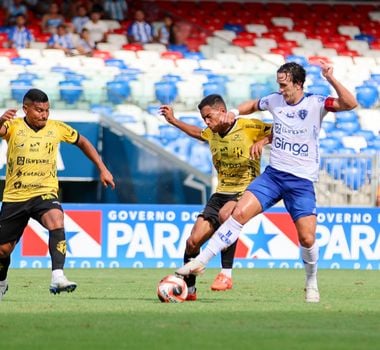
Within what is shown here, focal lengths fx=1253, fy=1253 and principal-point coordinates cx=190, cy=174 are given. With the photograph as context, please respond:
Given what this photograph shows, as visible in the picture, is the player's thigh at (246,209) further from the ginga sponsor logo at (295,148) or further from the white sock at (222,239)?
the ginga sponsor logo at (295,148)

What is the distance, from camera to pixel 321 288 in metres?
15.0

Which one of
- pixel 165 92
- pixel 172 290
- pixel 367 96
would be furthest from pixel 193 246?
Answer: pixel 367 96

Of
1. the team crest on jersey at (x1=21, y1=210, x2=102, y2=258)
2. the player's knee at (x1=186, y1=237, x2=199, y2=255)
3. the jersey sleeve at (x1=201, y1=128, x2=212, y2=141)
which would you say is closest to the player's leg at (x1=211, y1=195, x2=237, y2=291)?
the player's knee at (x1=186, y1=237, x2=199, y2=255)

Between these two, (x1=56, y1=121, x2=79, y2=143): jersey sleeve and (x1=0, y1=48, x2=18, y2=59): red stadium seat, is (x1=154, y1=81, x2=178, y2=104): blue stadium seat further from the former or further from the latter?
(x1=56, y1=121, x2=79, y2=143): jersey sleeve

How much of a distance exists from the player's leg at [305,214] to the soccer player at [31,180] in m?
1.87

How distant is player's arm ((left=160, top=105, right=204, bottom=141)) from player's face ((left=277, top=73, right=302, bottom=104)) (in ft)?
4.64

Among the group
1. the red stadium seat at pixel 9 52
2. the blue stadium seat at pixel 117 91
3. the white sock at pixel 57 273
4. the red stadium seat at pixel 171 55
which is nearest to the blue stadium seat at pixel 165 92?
the blue stadium seat at pixel 117 91

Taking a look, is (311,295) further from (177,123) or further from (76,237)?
(76,237)

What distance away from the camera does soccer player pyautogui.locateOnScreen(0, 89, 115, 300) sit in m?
12.3

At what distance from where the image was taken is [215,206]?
46.2 feet

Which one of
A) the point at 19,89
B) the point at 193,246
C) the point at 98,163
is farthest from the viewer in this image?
the point at 19,89

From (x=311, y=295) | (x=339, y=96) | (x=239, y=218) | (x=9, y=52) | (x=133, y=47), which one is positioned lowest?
(x=311, y=295)

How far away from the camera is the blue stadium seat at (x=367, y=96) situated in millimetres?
28188

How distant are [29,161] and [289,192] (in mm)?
2594
